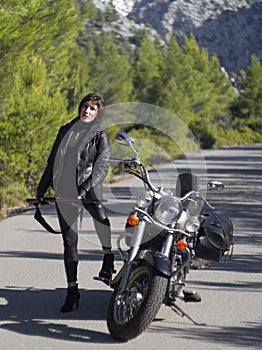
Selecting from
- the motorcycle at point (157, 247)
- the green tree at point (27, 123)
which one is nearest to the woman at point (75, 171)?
the motorcycle at point (157, 247)

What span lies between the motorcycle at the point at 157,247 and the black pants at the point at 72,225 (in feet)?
1.61

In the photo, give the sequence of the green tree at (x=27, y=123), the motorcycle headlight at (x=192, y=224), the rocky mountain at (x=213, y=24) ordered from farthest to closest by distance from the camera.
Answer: the rocky mountain at (x=213, y=24) → the green tree at (x=27, y=123) → the motorcycle headlight at (x=192, y=224)

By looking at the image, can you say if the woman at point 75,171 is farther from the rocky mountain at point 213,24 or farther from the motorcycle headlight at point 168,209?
the rocky mountain at point 213,24

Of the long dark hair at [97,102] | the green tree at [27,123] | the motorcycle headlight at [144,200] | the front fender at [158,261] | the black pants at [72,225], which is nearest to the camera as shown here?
the front fender at [158,261]

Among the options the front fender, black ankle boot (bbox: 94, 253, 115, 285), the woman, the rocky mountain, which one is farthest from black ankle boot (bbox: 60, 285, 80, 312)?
the rocky mountain

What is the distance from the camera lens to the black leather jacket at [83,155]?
7.05 meters

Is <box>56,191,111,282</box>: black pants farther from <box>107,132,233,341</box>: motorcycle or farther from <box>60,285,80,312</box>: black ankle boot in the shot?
<box>107,132,233,341</box>: motorcycle

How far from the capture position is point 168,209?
6398 mm

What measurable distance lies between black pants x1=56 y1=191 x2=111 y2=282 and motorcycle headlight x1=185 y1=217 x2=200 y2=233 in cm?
90

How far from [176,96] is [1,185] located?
139ft

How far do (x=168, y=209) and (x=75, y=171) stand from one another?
106 cm

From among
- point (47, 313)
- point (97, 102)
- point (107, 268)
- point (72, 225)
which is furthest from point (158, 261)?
point (97, 102)

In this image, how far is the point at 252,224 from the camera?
47.3 feet

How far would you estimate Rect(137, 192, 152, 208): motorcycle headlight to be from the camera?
6488 mm
